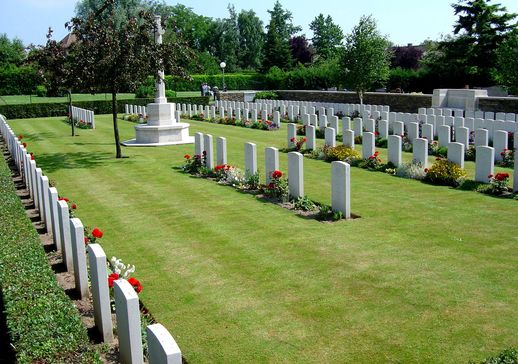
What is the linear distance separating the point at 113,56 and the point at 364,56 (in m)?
17.3

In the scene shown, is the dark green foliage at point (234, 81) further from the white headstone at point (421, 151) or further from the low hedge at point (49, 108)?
the white headstone at point (421, 151)

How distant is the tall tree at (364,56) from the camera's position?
28.8 m

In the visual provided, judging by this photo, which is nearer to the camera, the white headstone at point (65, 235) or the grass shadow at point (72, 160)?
the white headstone at point (65, 235)

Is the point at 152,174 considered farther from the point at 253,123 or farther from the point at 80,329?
the point at 253,123

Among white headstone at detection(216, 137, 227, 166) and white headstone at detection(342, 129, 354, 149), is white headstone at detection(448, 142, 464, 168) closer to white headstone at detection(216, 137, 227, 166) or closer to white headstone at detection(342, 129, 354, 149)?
white headstone at detection(342, 129, 354, 149)

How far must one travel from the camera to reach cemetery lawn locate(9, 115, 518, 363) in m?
5.07

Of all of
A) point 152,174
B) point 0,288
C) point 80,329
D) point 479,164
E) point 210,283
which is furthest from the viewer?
point 152,174

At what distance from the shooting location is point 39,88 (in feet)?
185

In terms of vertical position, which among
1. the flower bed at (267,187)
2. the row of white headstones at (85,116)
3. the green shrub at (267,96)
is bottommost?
the flower bed at (267,187)

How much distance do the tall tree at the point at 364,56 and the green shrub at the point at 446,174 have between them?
59.4ft

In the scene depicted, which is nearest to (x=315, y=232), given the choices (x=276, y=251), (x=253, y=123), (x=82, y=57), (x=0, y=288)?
(x=276, y=251)

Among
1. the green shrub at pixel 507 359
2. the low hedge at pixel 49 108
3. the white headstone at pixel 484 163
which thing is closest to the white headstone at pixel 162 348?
the green shrub at pixel 507 359

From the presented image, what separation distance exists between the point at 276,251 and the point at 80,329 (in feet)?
11.2

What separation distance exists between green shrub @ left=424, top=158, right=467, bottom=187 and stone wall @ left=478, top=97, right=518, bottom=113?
13.1 m
